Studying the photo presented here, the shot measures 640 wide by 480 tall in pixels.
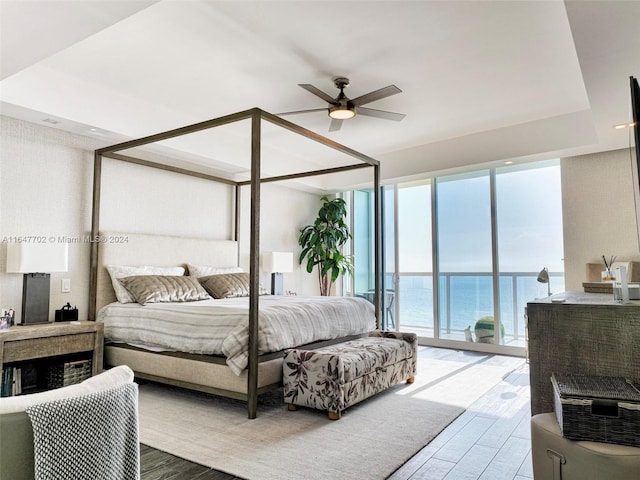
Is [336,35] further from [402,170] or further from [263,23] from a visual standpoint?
[402,170]

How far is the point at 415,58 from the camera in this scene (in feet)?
11.3

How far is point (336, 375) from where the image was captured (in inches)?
121

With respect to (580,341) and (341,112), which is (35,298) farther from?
(580,341)

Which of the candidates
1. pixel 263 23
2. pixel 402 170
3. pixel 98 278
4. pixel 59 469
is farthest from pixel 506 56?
pixel 98 278

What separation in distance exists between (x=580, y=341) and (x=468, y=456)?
103cm

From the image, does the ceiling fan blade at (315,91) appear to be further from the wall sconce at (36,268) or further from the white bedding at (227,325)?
the wall sconce at (36,268)

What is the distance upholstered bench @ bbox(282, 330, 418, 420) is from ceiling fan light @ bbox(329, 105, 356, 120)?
82.0 inches

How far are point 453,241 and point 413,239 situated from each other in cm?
62

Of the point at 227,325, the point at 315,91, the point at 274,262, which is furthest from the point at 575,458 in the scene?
Result: the point at 274,262

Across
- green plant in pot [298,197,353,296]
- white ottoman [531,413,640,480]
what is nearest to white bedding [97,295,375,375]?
white ottoman [531,413,640,480]

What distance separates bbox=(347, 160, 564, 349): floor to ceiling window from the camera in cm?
551

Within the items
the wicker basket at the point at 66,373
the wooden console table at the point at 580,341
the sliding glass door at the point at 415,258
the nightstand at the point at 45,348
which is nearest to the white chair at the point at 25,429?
the wooden console table at the point at 580,341

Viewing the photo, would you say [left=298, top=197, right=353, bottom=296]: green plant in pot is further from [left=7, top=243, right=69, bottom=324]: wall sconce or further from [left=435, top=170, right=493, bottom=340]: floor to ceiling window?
[left=7, top=243, right=69, bottom=324]: wall sconce

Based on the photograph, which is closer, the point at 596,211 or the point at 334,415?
the point at 334,415
